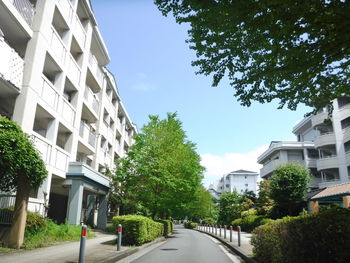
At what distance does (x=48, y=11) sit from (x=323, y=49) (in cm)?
1559

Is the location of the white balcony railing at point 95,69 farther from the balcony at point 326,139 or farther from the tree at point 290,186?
the balcony at point 326,139

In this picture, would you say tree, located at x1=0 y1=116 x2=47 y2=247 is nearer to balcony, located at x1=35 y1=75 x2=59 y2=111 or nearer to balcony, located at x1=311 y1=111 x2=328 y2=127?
balcony, located at x1=35 y1=75 x2=59 y2=111

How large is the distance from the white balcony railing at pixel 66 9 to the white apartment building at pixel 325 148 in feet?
79.5

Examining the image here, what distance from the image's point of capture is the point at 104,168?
28969 mm

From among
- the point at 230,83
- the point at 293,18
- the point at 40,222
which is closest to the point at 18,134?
the point at 40,222

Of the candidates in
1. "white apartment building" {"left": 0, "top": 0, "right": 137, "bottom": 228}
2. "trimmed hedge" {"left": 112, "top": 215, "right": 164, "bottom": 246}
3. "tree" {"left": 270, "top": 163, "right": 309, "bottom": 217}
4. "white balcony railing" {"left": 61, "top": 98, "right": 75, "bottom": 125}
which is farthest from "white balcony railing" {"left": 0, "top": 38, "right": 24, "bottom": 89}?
"tree" {"left": 270, "top": 163, "right": 309, "bottom": 217}

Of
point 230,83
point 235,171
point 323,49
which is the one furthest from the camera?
point 235,171

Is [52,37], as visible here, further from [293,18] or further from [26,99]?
[293,18]

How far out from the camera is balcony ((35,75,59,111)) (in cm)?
1583

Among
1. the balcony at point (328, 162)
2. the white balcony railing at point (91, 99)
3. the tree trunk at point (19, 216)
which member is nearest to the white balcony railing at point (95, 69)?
the white balcony railing at point (91, 99)

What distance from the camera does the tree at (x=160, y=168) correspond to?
70.1 ft

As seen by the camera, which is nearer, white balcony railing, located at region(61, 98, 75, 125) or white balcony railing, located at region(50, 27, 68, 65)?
white balcony railing, located at region(50, 27, 68, 65)

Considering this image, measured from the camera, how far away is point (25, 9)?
1505 centimetres

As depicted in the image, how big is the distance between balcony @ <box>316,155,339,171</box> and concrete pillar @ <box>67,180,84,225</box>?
88.8 ft
